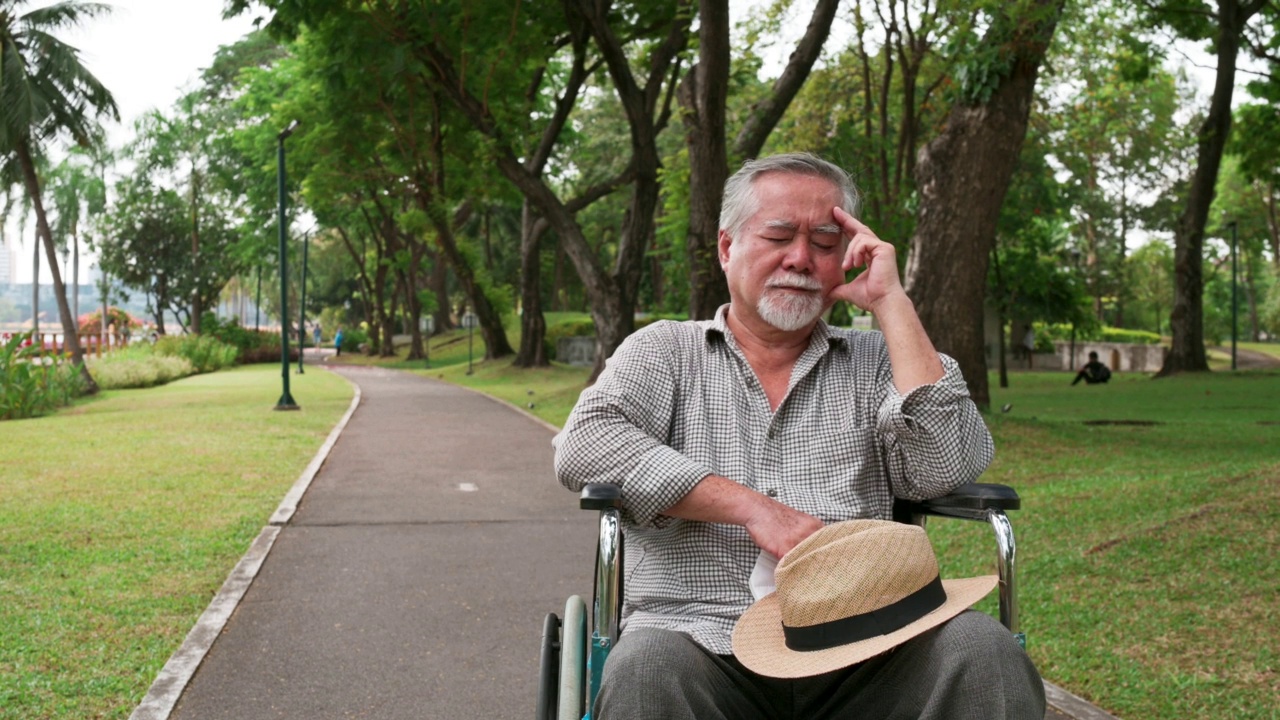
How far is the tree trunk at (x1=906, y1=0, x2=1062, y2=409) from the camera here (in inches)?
481

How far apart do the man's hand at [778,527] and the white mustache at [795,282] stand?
0.54m

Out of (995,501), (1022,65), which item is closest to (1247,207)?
(1022,65)

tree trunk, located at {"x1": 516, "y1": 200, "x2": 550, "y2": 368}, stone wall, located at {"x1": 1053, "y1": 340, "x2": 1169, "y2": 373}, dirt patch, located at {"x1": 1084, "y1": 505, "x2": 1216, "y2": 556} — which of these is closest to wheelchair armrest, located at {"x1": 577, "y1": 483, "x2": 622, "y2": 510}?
dirt patch, located at {"x1": 1084, "y1": 505, "x2": 1216, "y2": 556}

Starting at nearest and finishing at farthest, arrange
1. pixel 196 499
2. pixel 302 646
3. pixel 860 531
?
pixel 860 531, pixel 302 646, pixel 196 499

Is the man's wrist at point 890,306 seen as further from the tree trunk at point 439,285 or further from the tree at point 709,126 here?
the tree trunk at point 439,285

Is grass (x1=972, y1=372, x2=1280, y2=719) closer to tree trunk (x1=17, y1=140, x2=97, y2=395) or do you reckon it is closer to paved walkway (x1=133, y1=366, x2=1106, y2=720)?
paved walkway (x1=133, y1=366, x2=1106, y2=720)

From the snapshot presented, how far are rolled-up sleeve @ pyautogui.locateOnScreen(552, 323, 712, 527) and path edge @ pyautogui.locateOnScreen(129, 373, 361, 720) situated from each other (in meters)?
2.21

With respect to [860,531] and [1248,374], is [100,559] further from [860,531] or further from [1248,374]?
[1248,374]

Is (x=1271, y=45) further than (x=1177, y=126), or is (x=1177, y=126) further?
(x=1177, y=126)

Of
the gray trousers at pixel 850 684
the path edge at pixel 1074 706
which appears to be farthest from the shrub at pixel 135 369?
the gray trousers at pixel 850 684

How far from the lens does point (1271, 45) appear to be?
20047 millimetres

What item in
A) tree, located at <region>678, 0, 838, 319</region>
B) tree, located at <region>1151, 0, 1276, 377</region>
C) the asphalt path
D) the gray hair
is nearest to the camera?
the gray hair

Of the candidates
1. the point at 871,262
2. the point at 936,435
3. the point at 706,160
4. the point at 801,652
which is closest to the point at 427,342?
the point at 706,160

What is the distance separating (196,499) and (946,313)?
7.11 metres
